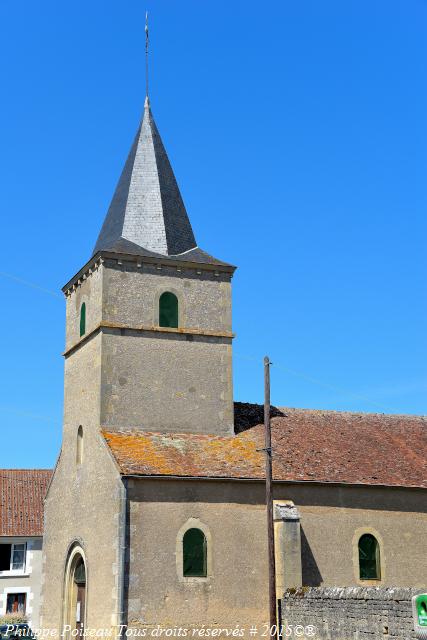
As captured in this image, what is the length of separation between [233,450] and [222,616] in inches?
196

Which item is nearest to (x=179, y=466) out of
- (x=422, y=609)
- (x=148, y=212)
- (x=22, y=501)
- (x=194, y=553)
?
(x=194, y=553)

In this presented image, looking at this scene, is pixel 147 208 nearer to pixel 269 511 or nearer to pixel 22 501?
pixel 269 511

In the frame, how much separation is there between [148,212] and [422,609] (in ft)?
78.4

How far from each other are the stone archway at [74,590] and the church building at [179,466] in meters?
0.05

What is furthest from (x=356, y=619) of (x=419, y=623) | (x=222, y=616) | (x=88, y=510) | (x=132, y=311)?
(x=419, y=623)

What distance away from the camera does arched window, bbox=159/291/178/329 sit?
88.0 feet

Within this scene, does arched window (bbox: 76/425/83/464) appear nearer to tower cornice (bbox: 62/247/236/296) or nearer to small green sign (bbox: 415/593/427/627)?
tower cornice (bbox: 62/247/236/296)

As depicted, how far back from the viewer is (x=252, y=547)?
23.3 meters

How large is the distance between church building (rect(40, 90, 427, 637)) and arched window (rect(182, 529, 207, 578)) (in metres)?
0.03

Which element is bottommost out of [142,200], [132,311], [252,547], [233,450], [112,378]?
[252,547]

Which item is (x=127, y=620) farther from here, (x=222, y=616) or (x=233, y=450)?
(x=233, y=450)

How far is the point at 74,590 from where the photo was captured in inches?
1013

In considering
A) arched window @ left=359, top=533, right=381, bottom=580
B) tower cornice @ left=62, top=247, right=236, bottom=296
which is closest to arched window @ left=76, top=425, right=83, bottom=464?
tower cornice @ left=62, top=247, right=236, bottom=296

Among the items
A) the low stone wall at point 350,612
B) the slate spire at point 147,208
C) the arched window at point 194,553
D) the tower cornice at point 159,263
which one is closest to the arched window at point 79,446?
the tower cornice at point 159,263
